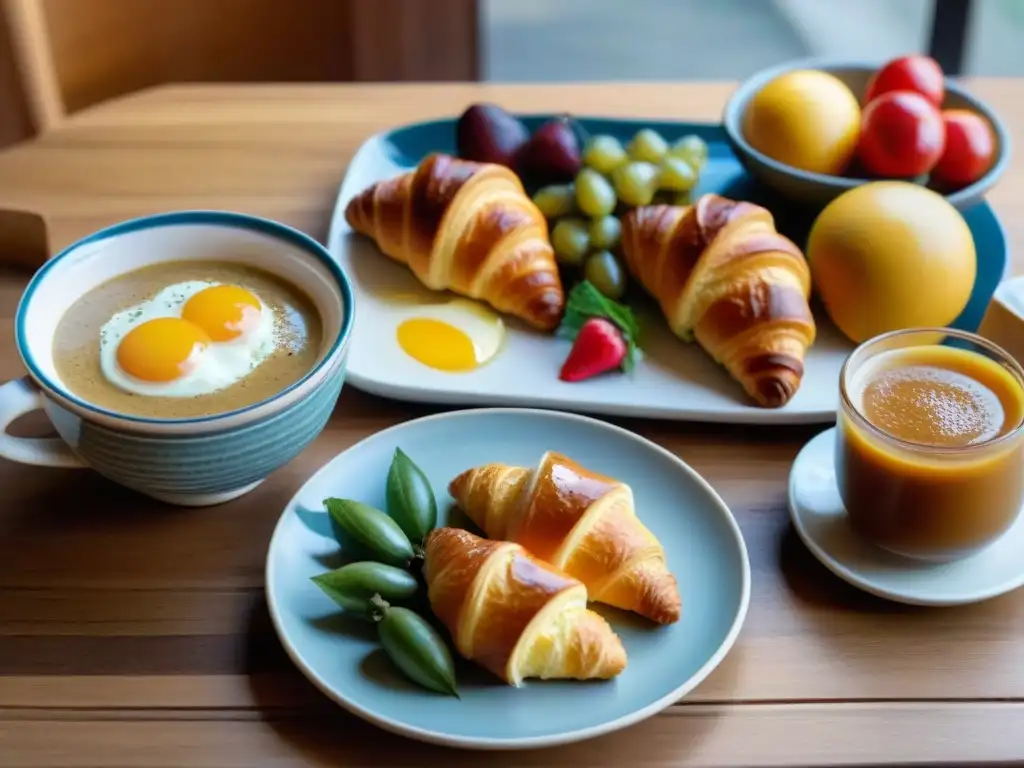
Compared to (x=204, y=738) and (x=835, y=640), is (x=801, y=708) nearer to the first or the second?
(x=835, y=640)

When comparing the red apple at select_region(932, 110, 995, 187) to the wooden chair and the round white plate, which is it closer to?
the round white plate

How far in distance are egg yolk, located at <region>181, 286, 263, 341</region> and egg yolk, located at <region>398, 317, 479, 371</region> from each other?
22 cm

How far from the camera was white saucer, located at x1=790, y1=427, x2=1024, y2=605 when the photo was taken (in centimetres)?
90

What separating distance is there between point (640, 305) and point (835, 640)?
0.50m

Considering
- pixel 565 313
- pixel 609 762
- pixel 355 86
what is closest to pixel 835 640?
pixel 609 762

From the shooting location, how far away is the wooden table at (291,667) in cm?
81

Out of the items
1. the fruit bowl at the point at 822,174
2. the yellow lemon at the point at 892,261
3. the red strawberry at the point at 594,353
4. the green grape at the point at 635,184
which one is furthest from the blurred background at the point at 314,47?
the yellow lemon at the point at 892,261

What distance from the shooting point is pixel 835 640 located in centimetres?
89

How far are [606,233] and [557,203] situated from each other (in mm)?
87

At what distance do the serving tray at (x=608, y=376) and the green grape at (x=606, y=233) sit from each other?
0.27 ft

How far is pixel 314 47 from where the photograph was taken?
2.59m

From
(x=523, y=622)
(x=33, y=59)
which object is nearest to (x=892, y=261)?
(x=523, y=622)

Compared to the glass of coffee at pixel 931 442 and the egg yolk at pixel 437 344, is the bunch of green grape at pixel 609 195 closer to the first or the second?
the egg yolk at pixel 437 344

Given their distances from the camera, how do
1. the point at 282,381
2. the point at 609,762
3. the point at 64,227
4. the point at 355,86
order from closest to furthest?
the point at 609,762, the point at 282,381, the point at 64,227, the point at 355,86
